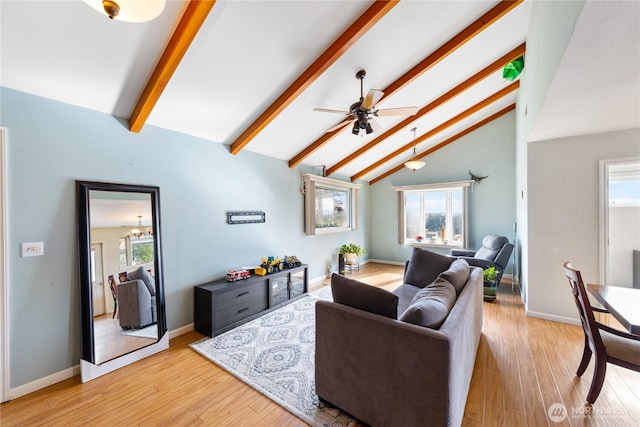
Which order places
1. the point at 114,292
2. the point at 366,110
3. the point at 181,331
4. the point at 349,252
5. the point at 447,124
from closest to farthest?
the point at 114,292 < the point at 366,110 < the point at 181,331 < the point at 447,124 < the point at 349,252

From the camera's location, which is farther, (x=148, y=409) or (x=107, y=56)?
(x=107, y=56)

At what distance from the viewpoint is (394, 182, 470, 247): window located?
5.71m

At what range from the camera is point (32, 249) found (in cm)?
203

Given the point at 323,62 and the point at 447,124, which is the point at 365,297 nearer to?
the point at 323,62

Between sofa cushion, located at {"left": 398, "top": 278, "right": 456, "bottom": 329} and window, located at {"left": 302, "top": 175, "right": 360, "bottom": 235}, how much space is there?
3095mm

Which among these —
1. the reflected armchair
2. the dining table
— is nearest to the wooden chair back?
the dining table

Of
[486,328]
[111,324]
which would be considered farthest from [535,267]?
[111,324]

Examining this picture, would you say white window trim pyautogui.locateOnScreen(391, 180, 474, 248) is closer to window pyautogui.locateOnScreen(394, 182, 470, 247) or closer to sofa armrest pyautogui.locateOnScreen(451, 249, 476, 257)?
window pyautogui.locateOnScreen(394, 182, 470, 247)

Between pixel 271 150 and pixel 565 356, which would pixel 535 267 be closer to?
pixel 565 356

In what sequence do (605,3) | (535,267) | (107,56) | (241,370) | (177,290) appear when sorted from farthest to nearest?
(535,267)
(177,290)
(241,370)
(107,56)
(605,3)

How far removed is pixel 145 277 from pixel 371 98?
3040 mm

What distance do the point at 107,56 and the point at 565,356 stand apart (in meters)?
4.81

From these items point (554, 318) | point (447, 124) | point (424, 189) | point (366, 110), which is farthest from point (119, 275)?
point (424, 189)

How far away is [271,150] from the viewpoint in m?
3.96
